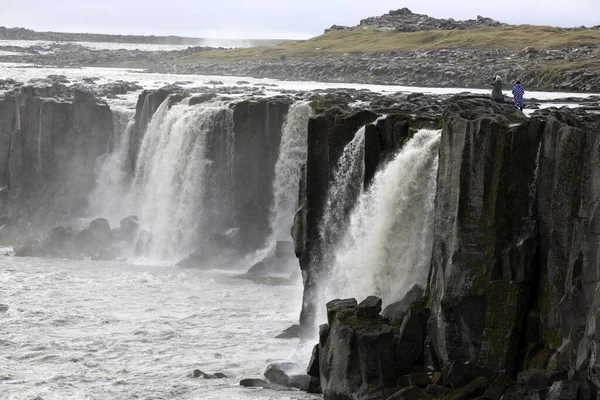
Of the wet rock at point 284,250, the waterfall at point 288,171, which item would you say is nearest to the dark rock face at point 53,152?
the waterfall at point 288,171

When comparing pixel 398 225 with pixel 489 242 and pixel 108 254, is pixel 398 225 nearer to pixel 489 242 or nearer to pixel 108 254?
pixel 489 242

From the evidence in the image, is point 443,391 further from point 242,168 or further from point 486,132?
point 242,168

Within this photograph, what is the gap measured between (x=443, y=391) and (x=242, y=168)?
1129 inches

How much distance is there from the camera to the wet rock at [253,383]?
114ft

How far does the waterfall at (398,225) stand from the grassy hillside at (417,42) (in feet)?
171

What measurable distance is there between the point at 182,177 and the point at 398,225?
25537mm

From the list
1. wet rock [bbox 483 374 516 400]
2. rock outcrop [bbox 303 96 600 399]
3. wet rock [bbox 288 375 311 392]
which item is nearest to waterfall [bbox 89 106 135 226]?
wet rock [bbox 288 375 311 392]

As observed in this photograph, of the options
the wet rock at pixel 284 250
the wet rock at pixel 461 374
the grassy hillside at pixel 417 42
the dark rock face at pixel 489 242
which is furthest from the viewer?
the grassy hillside at pixel 417 42

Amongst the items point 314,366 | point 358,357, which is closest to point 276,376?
point 314,366

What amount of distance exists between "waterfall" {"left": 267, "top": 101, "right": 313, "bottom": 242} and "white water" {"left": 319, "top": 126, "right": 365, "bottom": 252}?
12.2 meters

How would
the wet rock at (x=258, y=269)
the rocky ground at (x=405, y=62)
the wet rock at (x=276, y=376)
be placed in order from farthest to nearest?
1. the rocky ground at (x=405, y=62)
2. the wet rock at (x=258, y=269)
3. the wet rock at (x=276, y=376)

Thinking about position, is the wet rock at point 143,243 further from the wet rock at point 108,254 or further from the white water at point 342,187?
the white water at point 342,187

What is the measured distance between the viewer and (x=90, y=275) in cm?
5297

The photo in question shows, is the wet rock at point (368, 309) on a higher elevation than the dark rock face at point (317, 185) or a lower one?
lower
